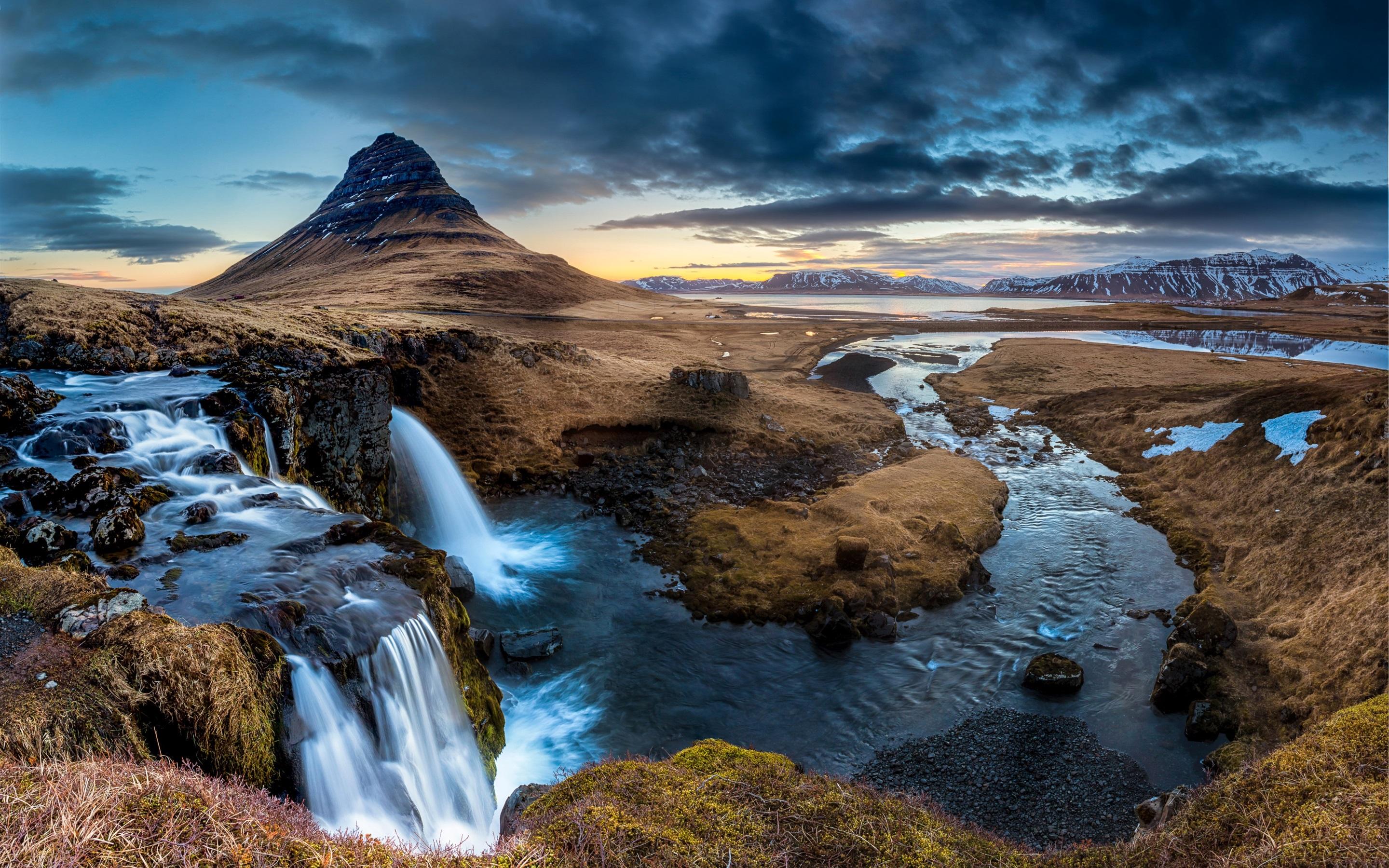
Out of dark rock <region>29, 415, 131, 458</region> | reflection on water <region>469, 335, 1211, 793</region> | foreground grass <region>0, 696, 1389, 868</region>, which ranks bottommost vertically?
reflection on water <region>469, 335, 1211, 793</region>

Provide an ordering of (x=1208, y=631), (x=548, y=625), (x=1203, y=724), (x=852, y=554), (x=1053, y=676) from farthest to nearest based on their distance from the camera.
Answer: (x=852, y=554) < (x=548, y=625) < (x=1208, y=631) < (x=1053, y=676) < (x=1203, y=724)

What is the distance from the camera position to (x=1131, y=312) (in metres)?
180

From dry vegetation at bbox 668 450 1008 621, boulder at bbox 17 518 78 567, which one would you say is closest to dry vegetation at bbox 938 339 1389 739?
dry vegetation at bbox 668 450 1008 621

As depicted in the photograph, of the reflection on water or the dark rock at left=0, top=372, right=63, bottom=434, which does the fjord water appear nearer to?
the dark rock at left=0, top=372, right=63, bottom=434

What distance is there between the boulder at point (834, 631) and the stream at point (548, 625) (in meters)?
0.45

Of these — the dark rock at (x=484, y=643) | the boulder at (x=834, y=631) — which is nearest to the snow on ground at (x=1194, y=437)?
the boulder at (x=834, y=631)

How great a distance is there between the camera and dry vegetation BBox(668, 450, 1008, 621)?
904 inches

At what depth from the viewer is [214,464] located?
60.5 feet

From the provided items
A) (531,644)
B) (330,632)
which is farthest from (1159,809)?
(531,644)

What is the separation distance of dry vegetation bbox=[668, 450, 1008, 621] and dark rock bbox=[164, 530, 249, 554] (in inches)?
565

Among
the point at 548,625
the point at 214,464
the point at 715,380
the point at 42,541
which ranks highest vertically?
the point at 715,380

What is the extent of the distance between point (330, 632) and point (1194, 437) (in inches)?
1754

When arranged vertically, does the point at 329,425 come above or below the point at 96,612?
above

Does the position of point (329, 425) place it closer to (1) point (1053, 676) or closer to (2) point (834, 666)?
(2) point (834, 666)
